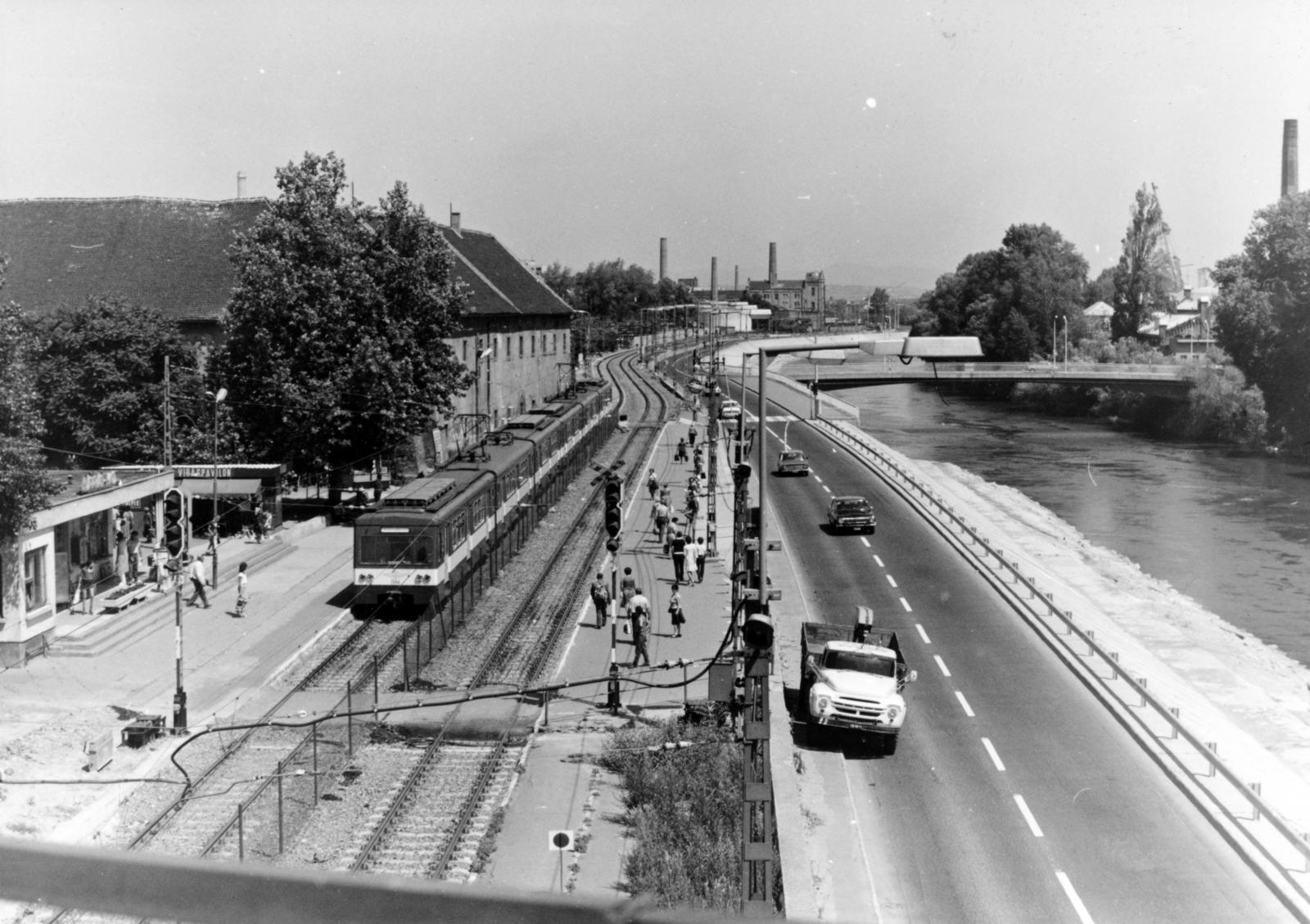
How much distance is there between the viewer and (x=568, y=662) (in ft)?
94.6

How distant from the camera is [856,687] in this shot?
2258cm

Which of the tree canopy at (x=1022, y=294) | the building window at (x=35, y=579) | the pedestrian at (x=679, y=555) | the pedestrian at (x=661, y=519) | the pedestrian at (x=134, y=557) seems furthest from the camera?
the tree canopy at (x=1022, y=294)

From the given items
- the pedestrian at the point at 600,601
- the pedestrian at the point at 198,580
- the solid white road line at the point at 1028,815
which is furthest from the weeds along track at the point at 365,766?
the solid white road line at the point at 1028,815

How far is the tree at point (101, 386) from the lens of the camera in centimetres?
4503

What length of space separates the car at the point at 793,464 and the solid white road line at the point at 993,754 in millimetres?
40245

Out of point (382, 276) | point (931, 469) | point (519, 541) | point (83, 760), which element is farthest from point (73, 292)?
point (931, 469)

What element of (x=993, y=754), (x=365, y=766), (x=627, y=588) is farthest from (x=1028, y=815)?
(x=627, y=588)

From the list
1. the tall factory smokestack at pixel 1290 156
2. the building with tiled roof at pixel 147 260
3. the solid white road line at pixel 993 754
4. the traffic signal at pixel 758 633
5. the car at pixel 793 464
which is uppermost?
the tall factory smokestack at pixel 1290 156

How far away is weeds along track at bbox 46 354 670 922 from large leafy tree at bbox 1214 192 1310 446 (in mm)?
60566

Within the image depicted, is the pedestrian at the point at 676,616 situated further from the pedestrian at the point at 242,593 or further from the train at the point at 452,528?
the pedestrian at the point at 242,593

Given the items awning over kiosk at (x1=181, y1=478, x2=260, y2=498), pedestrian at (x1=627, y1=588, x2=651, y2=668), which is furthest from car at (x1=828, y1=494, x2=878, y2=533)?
awning over kiosk at (x1=181, y1=478, x2=260, y2=498)

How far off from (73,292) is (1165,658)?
145 feet

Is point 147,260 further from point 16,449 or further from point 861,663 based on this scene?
point 861,663

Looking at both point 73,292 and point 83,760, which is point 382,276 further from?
point 83,760
